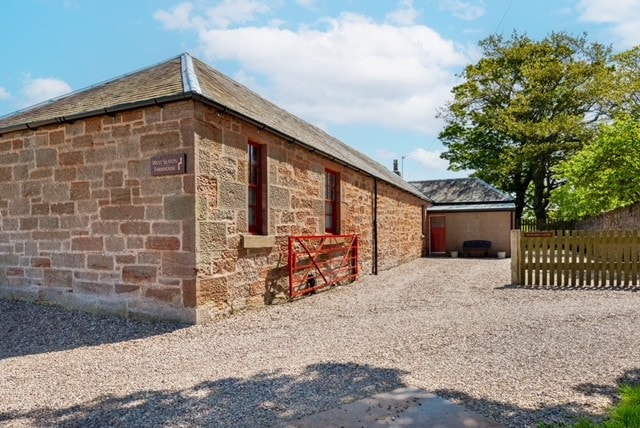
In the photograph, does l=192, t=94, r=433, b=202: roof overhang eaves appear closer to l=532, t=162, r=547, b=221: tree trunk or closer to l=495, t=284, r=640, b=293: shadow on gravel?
l=495, t=284, r=640, b=293: shadow on gravel

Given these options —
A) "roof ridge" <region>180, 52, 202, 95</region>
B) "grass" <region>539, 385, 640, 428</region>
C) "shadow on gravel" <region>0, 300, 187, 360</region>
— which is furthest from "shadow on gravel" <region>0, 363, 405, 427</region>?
"roof ridge" <region>180, 52, 202, 95</region>

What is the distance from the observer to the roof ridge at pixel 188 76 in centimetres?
658

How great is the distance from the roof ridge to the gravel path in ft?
11.8

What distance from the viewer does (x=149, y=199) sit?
6773mm

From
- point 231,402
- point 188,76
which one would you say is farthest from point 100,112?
point 231,402

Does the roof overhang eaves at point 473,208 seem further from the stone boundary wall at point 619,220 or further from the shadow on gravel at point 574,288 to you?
the shadow on gravel at point 574,288

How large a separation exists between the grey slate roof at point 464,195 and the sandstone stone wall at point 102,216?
61.5 ft

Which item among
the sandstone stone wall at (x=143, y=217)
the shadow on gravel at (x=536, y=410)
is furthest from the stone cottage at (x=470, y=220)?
the shadow on gravel at (x=536, y=410)

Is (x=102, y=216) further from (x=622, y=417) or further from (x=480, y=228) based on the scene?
(x=480, y=228)

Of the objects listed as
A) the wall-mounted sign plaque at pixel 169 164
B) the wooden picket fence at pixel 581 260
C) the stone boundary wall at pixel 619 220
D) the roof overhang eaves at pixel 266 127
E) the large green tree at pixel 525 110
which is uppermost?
the large green tree at pixel 525 110

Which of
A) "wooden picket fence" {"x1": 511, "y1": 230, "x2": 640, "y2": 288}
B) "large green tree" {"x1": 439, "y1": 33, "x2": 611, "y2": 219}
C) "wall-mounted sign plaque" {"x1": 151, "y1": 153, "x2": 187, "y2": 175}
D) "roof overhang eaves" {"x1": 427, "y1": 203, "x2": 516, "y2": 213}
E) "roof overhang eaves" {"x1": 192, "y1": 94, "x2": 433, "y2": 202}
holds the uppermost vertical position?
"large green tree" {"x1": 439, "y1": 33, "x2": 611, "y2": 219}

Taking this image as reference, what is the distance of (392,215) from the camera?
16625 mm

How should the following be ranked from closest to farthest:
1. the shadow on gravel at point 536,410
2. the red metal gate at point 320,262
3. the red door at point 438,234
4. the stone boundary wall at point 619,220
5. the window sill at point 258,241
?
the shadow on gravel at point 536,410 → the window sill at point 258,241 → the red metal gate at point 320,262 → the stone boundary wall at point 619,220 → the red door at point 438,234

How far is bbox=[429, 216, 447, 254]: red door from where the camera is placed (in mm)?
23203
